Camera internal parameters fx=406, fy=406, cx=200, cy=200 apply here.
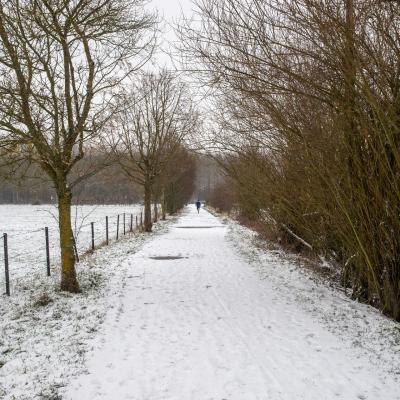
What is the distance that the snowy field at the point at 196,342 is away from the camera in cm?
429

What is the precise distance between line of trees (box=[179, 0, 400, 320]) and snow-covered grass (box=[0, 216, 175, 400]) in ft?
14.9

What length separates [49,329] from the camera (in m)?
6.19

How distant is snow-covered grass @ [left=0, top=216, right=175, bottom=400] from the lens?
448cm

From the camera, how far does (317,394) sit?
4133 mm

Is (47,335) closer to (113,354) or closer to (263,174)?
(113,354)

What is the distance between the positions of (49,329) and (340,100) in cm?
579

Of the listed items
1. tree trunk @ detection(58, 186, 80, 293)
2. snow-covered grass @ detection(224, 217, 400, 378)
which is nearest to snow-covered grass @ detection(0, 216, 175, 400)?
tree trunk @ detection(58, 186, 80, 293)

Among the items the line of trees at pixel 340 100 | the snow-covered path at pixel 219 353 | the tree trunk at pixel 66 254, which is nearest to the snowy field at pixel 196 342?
the snow-covered path at pixel 219 353

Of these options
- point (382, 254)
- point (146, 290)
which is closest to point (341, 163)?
point (382, 254)

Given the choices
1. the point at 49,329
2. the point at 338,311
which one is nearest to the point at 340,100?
the point at 338,311

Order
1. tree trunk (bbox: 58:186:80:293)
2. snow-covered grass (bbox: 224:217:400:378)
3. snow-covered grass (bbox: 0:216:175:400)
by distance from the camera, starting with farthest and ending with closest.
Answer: tree trunk (bbox: 58:186:80:293), snow-covered grass (bbox: 224:217:400:378), snow-covered grass (bbox: 0:216:175:400)

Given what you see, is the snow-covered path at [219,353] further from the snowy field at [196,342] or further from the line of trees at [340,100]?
the line of trees at [340,100]

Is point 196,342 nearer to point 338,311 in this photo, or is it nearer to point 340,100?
point 338,311

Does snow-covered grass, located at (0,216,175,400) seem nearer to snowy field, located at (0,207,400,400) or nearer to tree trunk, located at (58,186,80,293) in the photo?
snowy field, located at (0,207,400,400)
